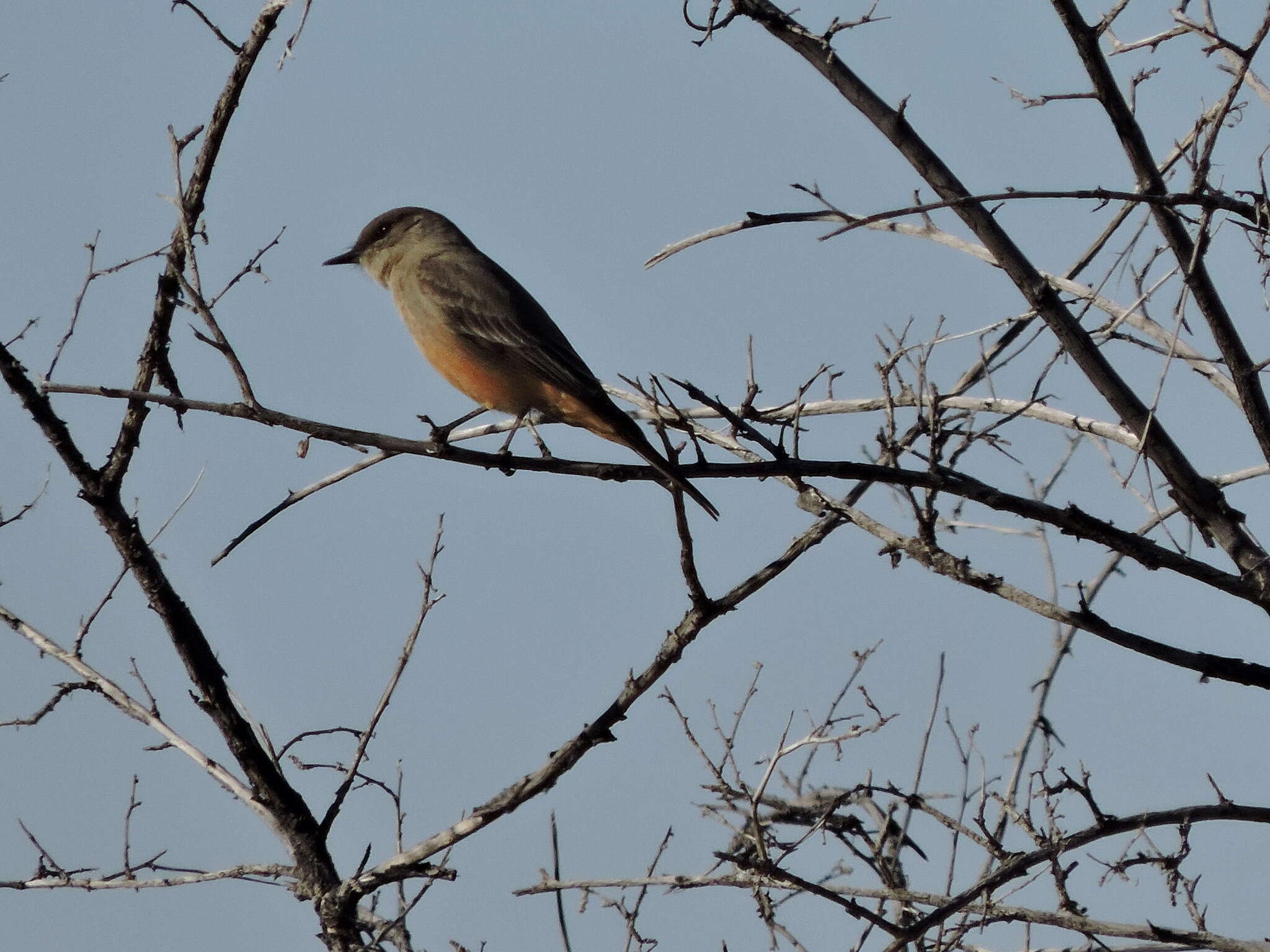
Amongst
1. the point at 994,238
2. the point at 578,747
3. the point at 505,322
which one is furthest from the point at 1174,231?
the point at 505,322

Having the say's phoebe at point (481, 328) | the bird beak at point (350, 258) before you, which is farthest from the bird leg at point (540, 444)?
the bird beak at point (350, 258)

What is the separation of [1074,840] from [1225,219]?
192 cm

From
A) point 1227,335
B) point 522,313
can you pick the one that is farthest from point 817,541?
point 522,313

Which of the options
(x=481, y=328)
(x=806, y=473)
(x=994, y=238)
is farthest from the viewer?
(x=481, y=328)

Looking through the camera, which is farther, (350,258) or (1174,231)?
(350,258)

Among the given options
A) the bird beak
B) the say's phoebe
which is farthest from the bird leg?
the bird beak

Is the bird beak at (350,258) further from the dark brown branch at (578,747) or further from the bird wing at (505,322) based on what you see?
the dark brown branch at (578,747)

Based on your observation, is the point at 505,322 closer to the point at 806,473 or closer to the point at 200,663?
the point at 200,663

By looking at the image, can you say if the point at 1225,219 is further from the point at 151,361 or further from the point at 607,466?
the point at 151,361

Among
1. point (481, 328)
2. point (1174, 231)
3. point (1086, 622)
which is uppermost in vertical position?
point (481, 328)

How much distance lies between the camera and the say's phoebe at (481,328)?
646 centimetres

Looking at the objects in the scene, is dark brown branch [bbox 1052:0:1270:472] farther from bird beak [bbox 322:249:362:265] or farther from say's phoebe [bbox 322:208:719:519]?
bird beak [bbox 322:249:362:265]

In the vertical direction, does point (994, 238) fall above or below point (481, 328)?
below

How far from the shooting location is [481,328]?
7211mm
